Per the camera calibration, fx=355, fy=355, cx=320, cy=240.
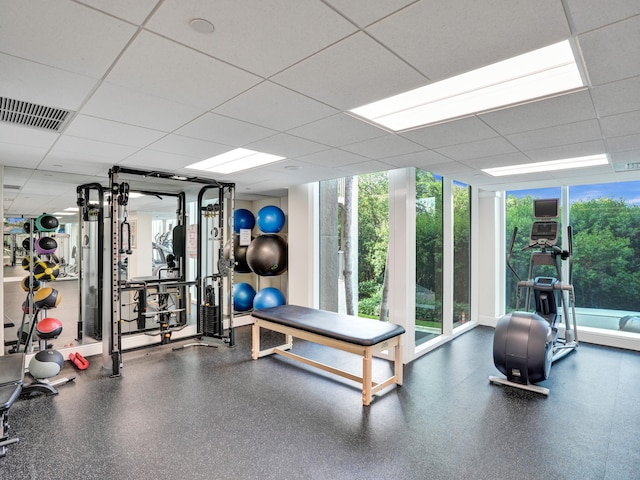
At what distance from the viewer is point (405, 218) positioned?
402 centimetres

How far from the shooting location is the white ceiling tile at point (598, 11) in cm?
121

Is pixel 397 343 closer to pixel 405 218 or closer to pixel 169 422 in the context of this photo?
pixel 405 218

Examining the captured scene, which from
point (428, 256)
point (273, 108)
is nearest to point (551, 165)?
point (428, 256)

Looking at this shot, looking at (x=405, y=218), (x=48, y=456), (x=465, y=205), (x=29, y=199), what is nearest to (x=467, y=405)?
(x=405, y=218)

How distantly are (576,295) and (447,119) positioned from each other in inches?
173

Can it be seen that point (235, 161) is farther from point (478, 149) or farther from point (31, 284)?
point (31, 284)

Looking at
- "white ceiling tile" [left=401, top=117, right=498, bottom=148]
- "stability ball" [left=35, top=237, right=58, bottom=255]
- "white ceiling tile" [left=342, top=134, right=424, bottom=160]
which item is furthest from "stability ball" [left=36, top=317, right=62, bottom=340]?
"white ceiling tile" [left=401, top=117, right=498, bottom=148]

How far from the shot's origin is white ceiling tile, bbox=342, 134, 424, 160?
291 cm

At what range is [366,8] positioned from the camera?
4.09 ft

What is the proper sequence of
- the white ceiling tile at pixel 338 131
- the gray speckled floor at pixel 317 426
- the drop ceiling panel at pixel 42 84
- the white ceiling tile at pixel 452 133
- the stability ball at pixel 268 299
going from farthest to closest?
the stability ball at pixel 268 299, the white ceiling tile at pixel 452 133, the white ceiling tile at pixel 338 131, the gray speckled floor at pixel 317 426, the drop ceiling panel at pixel 42 84

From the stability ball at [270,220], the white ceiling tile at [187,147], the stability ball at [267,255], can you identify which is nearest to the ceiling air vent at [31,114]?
the white ceiling tile at [187,147]

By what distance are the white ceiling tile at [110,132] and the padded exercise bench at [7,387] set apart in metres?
1.85

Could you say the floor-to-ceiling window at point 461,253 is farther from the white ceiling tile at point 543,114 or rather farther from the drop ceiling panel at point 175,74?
the drop ceiling panel at point 175,74

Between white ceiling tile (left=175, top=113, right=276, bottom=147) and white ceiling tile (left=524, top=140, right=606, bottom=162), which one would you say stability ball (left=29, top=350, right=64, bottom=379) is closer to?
white ceiling tile (left=175, top=113, right=276, bottom=147)
